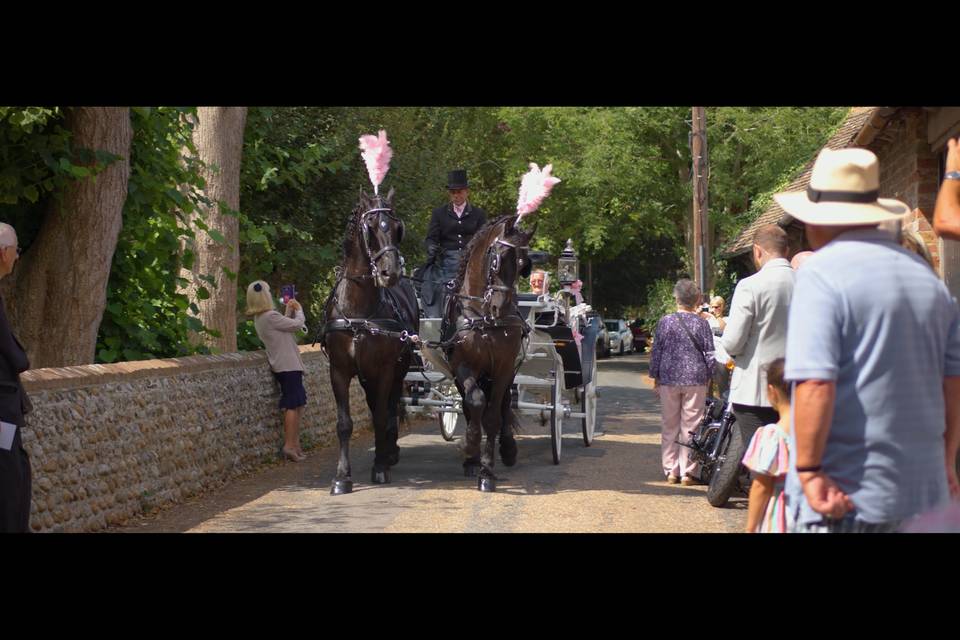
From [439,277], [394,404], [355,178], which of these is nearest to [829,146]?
[355,178]

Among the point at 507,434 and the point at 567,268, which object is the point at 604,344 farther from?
the point at 507,434

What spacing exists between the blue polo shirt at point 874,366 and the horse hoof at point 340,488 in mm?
6905

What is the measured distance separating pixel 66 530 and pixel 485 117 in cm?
3279

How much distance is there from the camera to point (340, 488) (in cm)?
1041

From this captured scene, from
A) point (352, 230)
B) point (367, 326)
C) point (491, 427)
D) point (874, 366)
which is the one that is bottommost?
point (491, 427)

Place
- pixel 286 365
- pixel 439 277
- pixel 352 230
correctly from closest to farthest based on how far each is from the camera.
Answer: pixel 352 230 → pixel 439 277 → pixel 286 365

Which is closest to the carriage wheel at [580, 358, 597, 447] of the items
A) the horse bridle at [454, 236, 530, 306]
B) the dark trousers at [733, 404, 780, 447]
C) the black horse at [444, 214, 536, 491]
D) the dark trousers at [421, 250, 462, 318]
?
the dark trousers at [421, 250, 462, 318]

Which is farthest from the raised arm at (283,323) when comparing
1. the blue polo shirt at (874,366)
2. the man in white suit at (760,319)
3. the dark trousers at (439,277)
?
the blue polo shirt at (874,366)

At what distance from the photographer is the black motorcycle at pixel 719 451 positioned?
905cm

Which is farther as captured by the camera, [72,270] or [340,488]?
[72,270]

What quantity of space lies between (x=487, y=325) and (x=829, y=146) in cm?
984

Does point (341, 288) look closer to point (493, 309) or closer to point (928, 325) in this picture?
point (493, 309)

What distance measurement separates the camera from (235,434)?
38.3 ft
